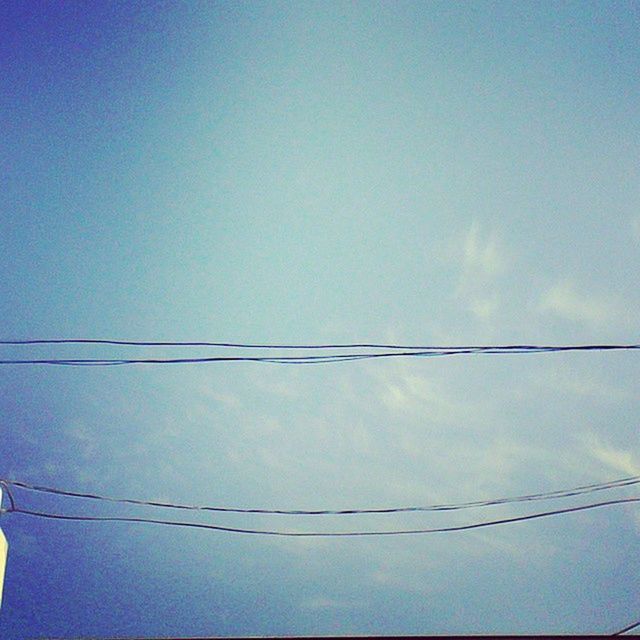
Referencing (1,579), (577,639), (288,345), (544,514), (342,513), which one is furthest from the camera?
(342,513)

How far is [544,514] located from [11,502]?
6.56m

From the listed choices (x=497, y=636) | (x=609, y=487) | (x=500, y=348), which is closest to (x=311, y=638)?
(x=497, y=636)

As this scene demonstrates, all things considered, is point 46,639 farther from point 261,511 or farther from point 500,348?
point 500,348

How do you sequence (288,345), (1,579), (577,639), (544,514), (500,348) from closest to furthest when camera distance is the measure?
(577,639) → (1,579) → (500,348) → (288,345) → (544,514)

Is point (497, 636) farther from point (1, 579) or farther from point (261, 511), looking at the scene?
point (1, 579)

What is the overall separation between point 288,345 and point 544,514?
13.1 ft

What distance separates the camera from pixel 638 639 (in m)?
7.24

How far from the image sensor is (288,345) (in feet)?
31.1

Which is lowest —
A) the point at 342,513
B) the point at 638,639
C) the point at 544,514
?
→ the point at 638,639

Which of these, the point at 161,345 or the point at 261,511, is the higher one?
the point at 161,345

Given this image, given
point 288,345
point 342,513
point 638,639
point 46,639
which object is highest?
point 288,345

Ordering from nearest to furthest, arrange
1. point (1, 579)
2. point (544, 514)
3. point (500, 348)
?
point (1, 579) < point (500, 348) < point (544, 514)

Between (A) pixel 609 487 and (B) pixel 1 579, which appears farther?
(A) pixel 609 487

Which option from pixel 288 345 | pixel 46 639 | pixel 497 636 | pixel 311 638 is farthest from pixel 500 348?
pixel 46 639
